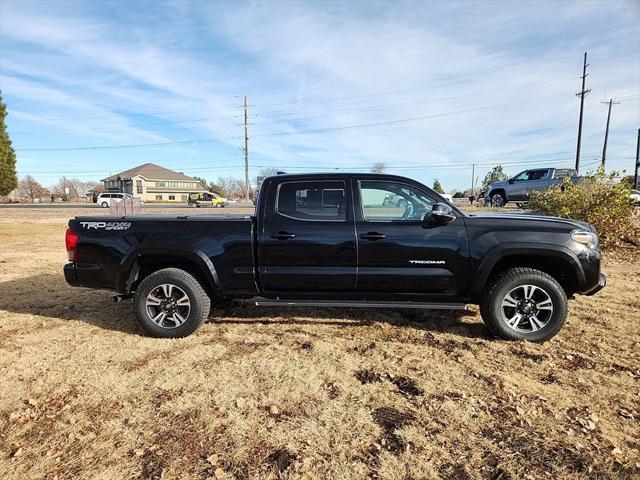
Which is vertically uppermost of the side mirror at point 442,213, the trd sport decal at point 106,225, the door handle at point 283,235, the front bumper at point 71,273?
the side mirror at point 442,213

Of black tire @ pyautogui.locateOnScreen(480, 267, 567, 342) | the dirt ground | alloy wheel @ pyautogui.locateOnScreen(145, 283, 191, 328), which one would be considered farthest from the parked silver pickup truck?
alloy wheel @ pyautogui.locateOnScreen(145, 283, 191, 328)

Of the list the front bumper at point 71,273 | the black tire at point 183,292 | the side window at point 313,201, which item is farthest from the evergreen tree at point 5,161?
the side window at point 313,201

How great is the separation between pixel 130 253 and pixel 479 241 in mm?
3731

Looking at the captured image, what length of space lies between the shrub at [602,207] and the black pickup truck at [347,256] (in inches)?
225

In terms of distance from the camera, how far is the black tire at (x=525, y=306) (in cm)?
413

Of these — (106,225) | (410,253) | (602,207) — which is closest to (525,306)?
(410,253)

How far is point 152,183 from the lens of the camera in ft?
288

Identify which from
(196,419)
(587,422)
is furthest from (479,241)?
(196,419)

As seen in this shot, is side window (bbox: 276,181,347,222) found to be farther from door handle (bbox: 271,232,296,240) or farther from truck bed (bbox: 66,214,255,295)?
truck bed (bbox: 66,214,255,295)

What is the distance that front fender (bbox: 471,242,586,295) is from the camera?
4.12 meters

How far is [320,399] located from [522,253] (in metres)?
2.56

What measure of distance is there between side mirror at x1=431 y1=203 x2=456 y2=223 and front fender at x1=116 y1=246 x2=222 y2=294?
240 cm

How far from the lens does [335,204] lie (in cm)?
442

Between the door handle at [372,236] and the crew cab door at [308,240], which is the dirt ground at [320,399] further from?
the door handle at [372,236]
